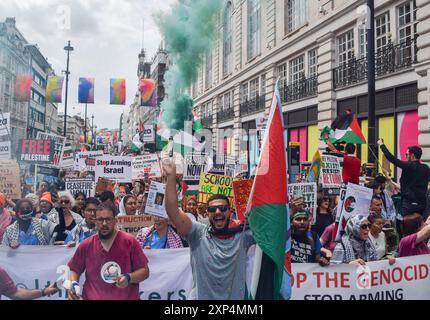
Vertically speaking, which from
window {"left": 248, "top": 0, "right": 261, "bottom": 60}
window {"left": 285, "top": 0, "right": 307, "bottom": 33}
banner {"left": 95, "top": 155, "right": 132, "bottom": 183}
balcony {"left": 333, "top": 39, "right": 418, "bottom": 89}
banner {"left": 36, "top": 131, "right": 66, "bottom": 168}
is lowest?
banner {"left": 95, "top": 155, "right": 132, "bottom": 183}

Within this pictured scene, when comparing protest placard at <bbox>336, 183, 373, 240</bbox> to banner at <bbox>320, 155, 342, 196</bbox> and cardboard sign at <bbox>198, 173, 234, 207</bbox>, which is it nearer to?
cardboard sign at <bbox>198, 173, 234, 207</bbox>

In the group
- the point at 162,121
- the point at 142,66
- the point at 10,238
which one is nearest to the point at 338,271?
the point at 10,238

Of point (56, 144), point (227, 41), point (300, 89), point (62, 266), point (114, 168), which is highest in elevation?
point (227, 41)

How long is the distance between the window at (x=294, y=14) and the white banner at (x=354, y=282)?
17871 millimetres

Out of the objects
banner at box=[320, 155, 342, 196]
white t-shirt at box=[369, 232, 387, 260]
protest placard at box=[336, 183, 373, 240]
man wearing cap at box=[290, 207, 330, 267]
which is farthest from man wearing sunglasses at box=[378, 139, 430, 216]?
man wearing cap at box=[290, 207, 330, 267]

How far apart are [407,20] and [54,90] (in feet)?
58.4

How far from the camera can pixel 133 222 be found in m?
5.70

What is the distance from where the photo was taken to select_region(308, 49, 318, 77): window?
66.1 ft

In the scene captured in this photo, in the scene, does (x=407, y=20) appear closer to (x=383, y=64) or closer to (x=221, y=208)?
(x=383, y=64)

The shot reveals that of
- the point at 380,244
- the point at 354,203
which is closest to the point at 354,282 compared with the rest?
the point at 380,244

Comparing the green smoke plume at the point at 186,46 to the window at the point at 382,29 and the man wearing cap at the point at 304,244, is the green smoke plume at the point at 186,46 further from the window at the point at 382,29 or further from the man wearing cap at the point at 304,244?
the man wearing cap at the point at 304,244

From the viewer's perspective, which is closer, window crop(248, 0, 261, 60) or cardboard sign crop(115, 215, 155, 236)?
cardboard sign crop(115, 215, 155, 236)

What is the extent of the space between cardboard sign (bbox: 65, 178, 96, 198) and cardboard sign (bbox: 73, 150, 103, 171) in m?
3.02

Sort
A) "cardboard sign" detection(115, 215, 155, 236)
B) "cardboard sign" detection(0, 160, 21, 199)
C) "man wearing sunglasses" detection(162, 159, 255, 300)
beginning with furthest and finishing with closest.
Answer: "cardboard sign" detection(0, 160, 21, 199) < "cardboard sign" detection(115, 215, 155, 236) < "man wearing sunglasses" detection(162, 159, 255, 300)
